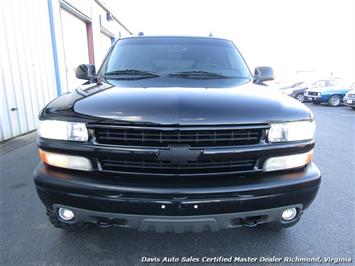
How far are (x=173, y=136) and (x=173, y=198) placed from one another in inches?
15.1

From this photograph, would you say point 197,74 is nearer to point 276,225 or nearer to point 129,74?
point 129,74

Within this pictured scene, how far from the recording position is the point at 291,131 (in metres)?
1.87

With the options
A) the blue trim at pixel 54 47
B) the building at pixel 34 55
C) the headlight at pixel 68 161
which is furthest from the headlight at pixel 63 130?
the blue trim at pixel 54 47

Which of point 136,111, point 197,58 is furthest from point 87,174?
point 197,58

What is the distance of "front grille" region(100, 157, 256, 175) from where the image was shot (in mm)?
1797

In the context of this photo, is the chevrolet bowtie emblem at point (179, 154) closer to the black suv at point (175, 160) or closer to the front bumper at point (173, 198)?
the black suv at point (175, 160)

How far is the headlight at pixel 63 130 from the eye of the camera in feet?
5.90

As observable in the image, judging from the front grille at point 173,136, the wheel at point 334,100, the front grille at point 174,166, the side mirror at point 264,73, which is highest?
the side mirror at point 264,73

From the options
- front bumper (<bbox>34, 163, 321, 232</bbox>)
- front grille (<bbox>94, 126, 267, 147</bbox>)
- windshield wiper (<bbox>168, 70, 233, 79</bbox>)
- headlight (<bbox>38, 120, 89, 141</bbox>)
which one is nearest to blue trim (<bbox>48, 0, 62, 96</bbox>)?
windshield wiper (<bbox>168, 70, 233, 79</bbox>)

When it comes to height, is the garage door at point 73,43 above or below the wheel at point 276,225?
above

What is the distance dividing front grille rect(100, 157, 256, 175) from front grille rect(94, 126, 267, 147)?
0.12 meters

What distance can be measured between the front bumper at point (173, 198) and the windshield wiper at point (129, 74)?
117cm

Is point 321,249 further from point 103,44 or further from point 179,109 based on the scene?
point 103,44

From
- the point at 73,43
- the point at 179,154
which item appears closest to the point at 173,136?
the point at 179,154
